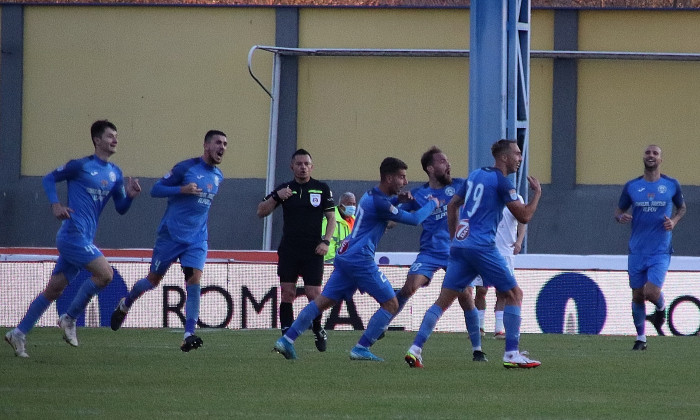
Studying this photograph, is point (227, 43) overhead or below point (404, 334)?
overhead

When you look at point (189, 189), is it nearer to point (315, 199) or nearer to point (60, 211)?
point (60, 211)

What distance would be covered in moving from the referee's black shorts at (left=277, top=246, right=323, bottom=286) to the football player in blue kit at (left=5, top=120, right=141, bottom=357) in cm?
203

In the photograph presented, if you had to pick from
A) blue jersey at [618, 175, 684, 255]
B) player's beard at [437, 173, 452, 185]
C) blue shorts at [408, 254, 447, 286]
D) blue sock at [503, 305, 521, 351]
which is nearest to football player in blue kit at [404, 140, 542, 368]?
blue sock at [503, 305, 521, 351]

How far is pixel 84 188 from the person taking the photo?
11.5 m

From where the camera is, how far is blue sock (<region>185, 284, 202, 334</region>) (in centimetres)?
1177

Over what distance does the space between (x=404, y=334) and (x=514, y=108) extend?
3898mm

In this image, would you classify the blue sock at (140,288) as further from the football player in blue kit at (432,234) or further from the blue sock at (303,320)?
the football player in blue kit at (432,234)

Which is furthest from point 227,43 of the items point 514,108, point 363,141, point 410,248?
point 514,108

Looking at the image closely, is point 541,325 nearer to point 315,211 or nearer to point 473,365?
point 315,211

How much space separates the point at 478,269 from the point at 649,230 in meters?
3.98

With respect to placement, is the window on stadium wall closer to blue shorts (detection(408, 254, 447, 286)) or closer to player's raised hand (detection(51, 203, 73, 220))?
blue shorts (detection(408, 254, 447, 286))

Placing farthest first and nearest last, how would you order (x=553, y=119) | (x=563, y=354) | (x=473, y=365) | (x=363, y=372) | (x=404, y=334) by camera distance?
1. (x=553, y=119)
2. (x=404, y=334)
3. (x=563, y=354)
4. (x=473, y=365)
5. (x=363, y=372)

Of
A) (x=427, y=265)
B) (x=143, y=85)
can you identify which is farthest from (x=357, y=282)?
(x=143, y=85)

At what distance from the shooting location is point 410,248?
1210 inches
